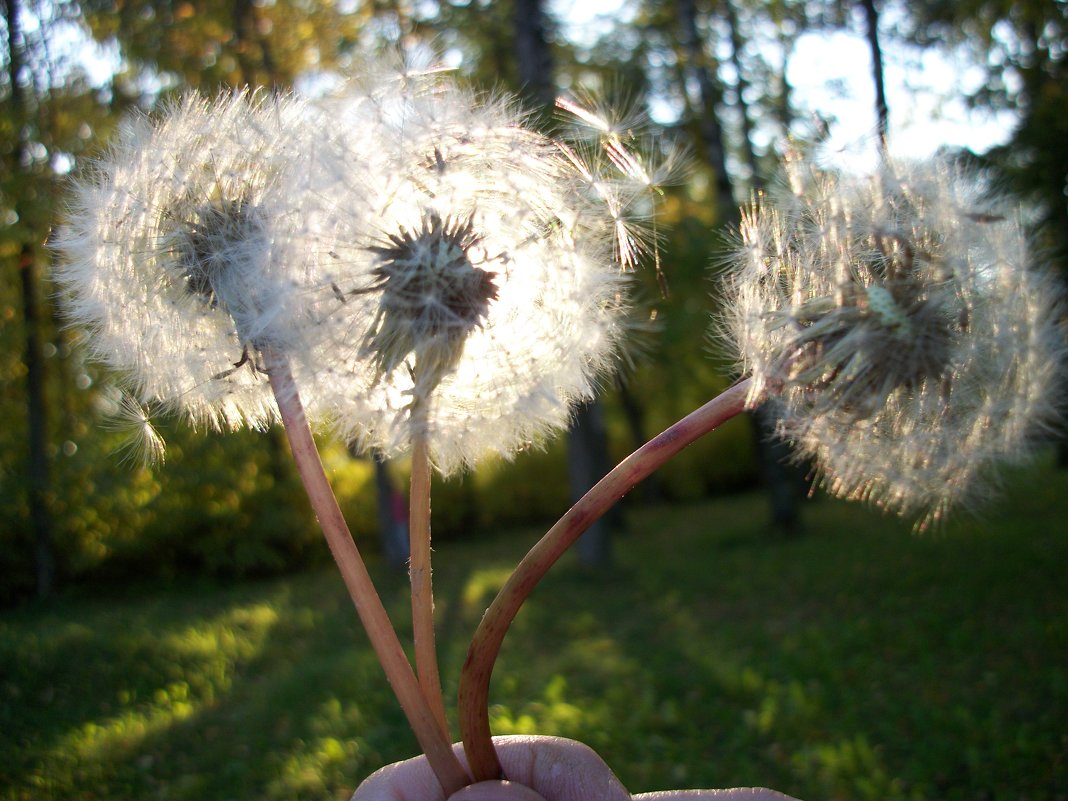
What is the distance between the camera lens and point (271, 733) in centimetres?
655

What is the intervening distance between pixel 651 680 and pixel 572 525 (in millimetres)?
5896

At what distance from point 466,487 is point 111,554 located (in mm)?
8267

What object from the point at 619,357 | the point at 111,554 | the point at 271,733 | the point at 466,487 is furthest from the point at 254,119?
the point at 466,487

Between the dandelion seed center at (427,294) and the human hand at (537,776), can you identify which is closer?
the dandelion seed center at (427,294)

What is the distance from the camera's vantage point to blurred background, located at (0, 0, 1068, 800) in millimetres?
5664

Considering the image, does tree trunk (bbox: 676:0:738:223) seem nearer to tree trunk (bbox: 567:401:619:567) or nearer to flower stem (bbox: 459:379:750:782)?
tree trunk (bbox: 567:401:619:567)

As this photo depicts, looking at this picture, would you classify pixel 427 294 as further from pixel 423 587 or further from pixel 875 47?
pixel 875 47

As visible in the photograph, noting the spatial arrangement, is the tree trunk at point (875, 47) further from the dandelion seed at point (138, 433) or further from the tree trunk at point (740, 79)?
the dandelion seed at point (138, 433)

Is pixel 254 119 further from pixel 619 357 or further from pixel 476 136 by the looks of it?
pixel 619 357

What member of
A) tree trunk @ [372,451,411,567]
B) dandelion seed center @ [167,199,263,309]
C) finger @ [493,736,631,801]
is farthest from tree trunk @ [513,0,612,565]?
dandelion seed center @ [167,199,263,309]

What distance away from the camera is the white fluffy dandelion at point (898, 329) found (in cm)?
165

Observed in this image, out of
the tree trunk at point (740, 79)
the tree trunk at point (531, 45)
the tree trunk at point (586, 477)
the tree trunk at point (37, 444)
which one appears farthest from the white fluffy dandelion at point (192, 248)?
the tree trunk at point (740, 79)

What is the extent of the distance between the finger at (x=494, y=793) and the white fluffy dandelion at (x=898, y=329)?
89 cm

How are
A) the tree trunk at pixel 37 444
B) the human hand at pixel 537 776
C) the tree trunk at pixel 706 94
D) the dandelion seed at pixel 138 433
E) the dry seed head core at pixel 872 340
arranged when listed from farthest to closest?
the tree trunk at pixel 706 94, the tree trunk at pixel 37 444, the dandelion seed at pixel 138 433, the human hand at pixel 537 776, the dry seed head core at pixel 872 340
